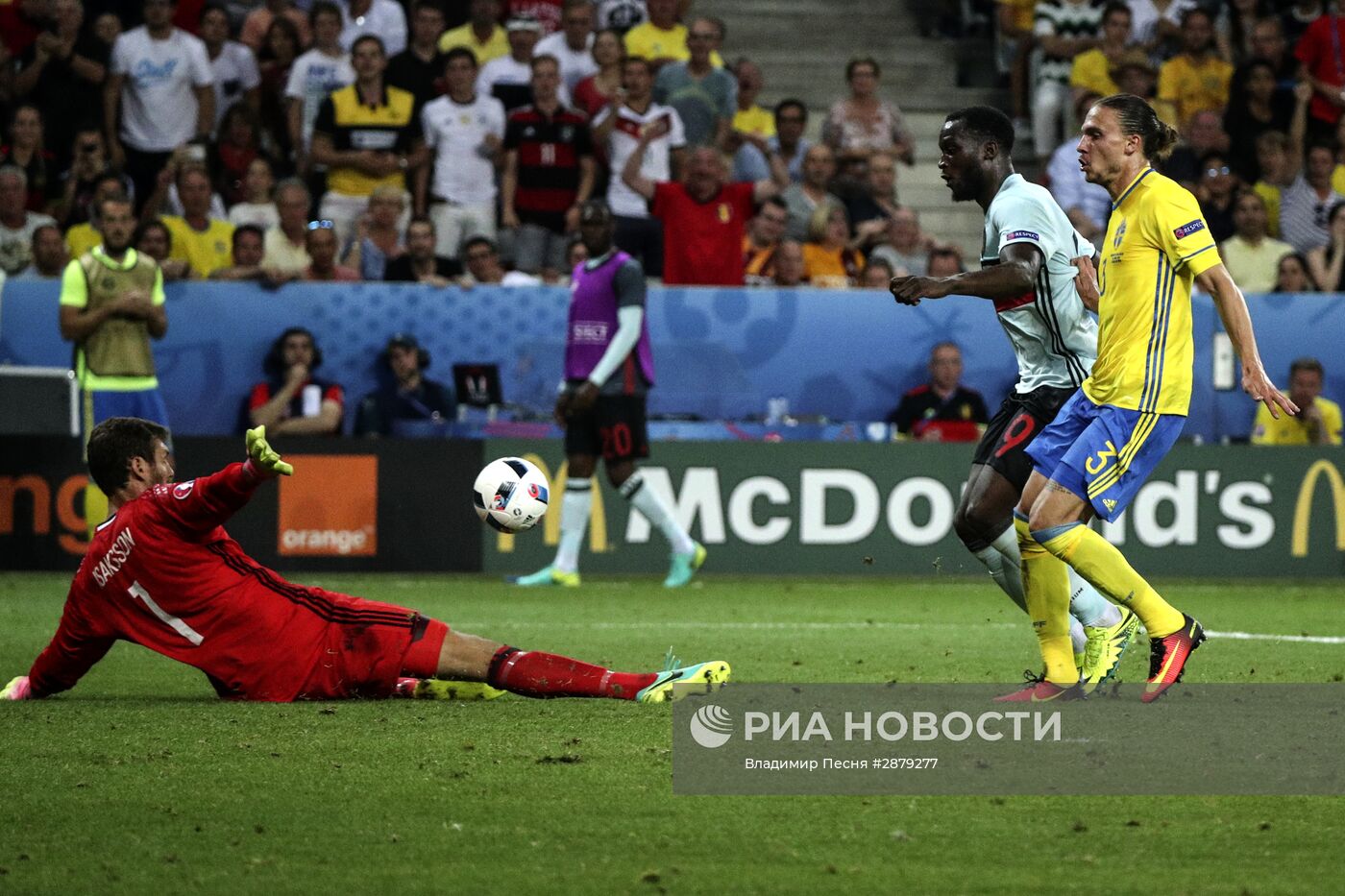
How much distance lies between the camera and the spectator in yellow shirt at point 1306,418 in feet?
48.0

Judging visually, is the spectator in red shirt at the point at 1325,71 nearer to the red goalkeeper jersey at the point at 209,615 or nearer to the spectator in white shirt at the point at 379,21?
the spectator in white shirt at the point at 379,21

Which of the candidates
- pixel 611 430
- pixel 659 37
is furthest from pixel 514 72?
pixel 611 430

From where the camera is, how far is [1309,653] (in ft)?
28.9

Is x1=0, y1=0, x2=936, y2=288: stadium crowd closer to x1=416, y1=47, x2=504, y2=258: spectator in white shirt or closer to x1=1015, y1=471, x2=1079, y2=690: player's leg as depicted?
x1=416, y1=47, x2=504, y2=258: spectator in white shirt

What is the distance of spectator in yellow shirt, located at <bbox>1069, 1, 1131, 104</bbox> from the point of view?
667 inches

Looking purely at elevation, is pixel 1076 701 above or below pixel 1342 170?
below

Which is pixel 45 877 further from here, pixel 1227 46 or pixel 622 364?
pixel 1227 46

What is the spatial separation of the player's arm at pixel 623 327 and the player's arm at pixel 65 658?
5807mm

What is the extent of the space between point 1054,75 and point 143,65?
806 centimetres

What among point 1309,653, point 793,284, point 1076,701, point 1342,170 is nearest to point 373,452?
point 793,284

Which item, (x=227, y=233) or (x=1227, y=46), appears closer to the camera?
(x=227, y=233)

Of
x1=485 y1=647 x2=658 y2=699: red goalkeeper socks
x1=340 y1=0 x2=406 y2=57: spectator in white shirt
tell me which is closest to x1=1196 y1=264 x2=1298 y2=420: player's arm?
x1=485 y1=647 x2=658 y2=699: red goalkeeper socks

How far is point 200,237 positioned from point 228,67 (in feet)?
7.00

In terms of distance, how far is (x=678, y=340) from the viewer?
47.3 ft
